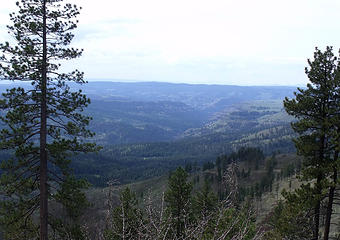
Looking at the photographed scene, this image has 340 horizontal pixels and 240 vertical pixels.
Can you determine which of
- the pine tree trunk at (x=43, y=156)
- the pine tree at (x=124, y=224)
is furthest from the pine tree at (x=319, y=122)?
the pine tree trunk at (x=43, y=156)

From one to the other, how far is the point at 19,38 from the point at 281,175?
128 metres

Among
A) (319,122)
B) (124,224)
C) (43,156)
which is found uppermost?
(319,122)

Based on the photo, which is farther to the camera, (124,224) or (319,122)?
(319,122)

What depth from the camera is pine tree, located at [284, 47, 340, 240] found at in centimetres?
1428

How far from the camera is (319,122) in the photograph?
47.8 feet

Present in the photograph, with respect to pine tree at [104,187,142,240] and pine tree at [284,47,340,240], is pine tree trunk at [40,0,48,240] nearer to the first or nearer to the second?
pine tree at [104,187,142,240]

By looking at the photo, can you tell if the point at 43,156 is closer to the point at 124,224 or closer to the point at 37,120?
the point at 37,120

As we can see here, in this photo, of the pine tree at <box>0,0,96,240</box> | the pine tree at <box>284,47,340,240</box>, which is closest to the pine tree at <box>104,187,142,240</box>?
the pine tree at <box>0,0,96,240</box>

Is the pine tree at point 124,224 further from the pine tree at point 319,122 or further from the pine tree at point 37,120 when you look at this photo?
the pine tree at point 319,122

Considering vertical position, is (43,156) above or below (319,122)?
below

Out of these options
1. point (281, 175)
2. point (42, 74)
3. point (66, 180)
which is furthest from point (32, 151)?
point (281, 175)

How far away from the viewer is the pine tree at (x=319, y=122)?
14281mm

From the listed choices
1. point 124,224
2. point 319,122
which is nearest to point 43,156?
point 124,224

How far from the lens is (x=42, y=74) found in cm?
1491
